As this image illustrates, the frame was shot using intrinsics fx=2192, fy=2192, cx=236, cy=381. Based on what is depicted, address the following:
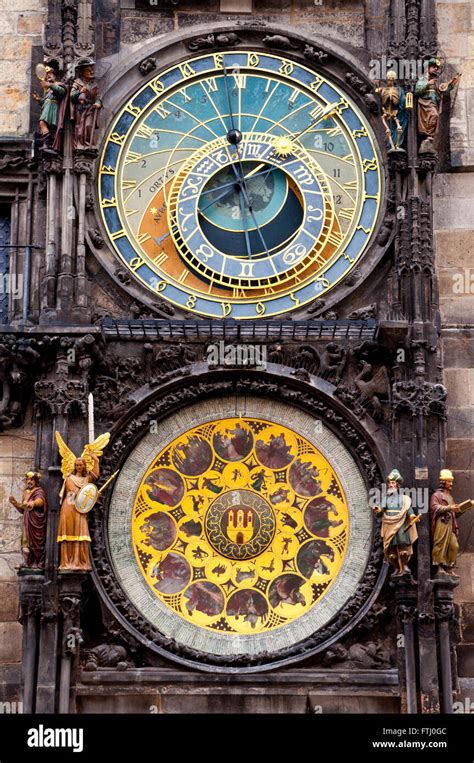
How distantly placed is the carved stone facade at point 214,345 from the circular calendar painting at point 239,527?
0.17 metres

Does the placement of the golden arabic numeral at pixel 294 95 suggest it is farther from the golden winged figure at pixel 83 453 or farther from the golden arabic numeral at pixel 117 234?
the golden winged figure at pixel 83 453

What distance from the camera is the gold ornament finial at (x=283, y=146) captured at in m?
19.4

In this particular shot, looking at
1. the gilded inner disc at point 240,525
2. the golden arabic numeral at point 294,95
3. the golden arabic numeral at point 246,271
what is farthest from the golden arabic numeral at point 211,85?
the gilded inner disc at point 240,525

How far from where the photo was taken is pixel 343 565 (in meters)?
18.2

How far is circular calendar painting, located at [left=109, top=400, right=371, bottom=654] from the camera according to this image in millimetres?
18094

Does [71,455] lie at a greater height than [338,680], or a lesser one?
greater

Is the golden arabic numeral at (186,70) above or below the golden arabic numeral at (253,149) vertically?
above

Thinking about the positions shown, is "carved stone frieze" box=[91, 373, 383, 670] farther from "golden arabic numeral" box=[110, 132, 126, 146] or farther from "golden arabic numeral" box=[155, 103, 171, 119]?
"golden arabic numeral" box=[155, 103, 171, 119]

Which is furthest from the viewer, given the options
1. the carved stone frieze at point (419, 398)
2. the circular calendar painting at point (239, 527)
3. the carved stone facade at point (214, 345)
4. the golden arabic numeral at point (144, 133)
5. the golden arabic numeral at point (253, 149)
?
the golden arabic numeral at point (144, 133)

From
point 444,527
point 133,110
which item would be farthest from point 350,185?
point 444,527

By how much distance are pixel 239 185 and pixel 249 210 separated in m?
0.25
